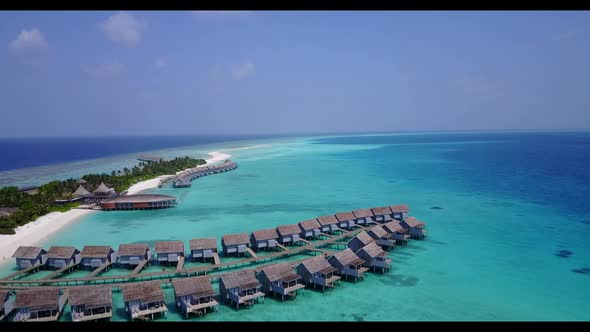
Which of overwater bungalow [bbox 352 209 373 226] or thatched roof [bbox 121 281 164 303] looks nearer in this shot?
thatched roof [bbox 121 281 164 303]

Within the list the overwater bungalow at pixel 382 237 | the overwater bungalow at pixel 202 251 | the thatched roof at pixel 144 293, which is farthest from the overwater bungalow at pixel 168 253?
the overwater bungalow at pixel 382 237

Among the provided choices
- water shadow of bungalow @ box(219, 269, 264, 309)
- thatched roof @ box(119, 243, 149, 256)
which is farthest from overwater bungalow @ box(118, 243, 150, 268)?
water shadow of bungalow @ box(219, 269, 264, 309)

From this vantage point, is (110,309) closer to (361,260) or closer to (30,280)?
(30,280)

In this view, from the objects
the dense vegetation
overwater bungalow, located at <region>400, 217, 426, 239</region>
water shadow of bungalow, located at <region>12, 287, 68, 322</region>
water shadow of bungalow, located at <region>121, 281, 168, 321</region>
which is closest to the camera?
water shadow of bungalow, located at <region>12, 287, 68, 322</region>

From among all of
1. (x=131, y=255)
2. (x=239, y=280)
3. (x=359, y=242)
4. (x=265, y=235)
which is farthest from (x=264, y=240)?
(x=131, y=255)

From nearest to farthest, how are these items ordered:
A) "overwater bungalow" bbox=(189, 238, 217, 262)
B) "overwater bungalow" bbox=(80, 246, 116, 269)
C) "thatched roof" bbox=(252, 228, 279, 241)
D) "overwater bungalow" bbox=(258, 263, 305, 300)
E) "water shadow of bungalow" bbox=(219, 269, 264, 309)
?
"water shadow of bungalow" bbox=(219, 269, 264, 309) < "overwater bungalow" bbox=(258, 263, 305, 300) < "overwater bungalow" bbox=(80, 246, 116, 269) < "overwater bungalow" bbox=(189, 238, 217, 262) < "thatched roof" bbox=(252, 228, 279, 241)

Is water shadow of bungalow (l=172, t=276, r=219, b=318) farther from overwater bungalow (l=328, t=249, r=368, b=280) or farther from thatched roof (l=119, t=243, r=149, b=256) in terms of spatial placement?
overwater bungalow (l=328, t=249, r=368, b=280)

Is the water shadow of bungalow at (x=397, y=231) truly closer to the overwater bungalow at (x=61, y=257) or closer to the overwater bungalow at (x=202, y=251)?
the overwater bungalow at (x=202, y=251)

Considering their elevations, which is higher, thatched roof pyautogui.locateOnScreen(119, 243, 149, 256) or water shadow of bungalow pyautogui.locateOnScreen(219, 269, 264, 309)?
thatched roof pyautogui.locateOnScreen(119, 243, 149, 256)
